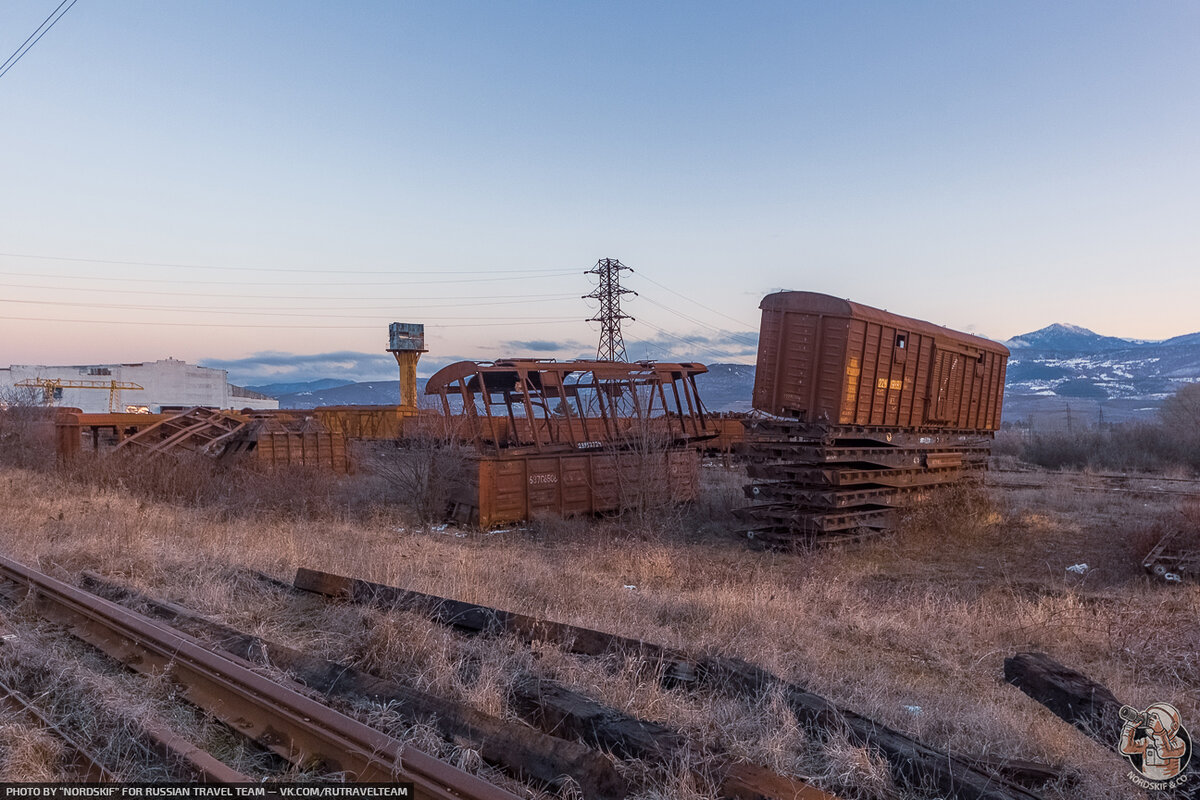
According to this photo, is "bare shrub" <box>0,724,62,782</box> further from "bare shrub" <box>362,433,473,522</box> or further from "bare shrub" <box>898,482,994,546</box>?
"bare shrub" <box>898,482,994,546</box>

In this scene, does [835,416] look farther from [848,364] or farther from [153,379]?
[153,379]

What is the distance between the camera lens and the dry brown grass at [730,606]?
429cm

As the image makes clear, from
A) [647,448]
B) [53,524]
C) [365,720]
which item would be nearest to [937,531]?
[647,448]

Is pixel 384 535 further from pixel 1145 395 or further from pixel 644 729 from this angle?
pixel 1145 395

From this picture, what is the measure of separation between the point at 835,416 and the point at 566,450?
6.02 meters

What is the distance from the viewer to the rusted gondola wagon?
13.4 m

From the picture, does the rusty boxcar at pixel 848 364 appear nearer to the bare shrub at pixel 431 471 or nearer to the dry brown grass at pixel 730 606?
the dry brown grass at pixel 730 606

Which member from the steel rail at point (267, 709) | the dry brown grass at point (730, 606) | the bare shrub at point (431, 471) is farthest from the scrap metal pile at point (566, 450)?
the steel rail at point (267, 709)

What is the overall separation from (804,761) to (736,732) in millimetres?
375

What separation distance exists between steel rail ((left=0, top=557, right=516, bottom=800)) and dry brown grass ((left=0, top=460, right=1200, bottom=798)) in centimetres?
37

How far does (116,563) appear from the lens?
7.57 m

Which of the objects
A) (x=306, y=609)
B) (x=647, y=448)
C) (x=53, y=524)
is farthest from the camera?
(x=647, y=448)

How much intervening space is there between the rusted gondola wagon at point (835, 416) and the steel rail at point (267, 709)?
417 inches

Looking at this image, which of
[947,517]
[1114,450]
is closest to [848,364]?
[947,517]
